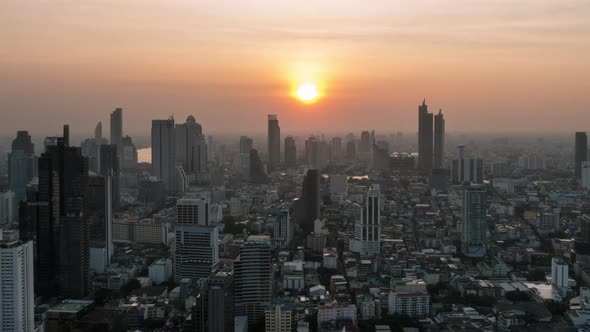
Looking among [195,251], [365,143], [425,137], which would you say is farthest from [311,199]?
[365,143]

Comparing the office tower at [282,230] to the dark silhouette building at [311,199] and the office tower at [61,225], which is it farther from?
the office tower at [61,225]

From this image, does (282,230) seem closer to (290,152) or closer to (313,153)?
(313,153)

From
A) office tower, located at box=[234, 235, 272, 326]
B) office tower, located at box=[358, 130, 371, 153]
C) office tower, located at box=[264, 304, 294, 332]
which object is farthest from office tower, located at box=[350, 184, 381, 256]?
office tower, located at box=[358, 130, 371, 153]

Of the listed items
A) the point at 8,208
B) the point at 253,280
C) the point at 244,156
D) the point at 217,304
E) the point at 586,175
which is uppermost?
the point at 244,156

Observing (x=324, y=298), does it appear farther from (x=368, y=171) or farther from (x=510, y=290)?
(x=368, y=171)

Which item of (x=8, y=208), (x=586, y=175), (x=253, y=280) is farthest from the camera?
(x=586, y=175)

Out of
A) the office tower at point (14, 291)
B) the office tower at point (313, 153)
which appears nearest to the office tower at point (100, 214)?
the office tower at point (14, 291)
